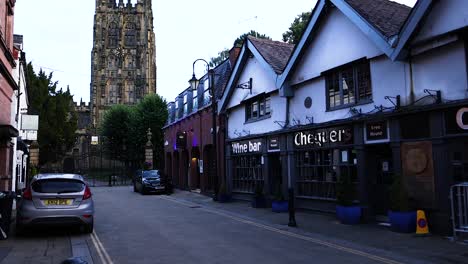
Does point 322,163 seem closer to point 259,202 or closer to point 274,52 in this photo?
point 259,202

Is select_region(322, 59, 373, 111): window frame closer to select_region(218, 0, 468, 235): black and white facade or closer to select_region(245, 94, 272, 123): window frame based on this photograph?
select_region(218, 0, 468, 235): black and white facade

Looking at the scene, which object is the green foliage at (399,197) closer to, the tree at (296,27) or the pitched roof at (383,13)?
the pitched roof at (383,13)

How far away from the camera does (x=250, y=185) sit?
2136 cm

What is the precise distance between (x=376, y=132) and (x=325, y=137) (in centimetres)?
272

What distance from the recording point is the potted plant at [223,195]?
72.8 ft

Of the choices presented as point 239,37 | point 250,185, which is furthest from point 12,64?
point 239,37

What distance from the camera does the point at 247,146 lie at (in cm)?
2158

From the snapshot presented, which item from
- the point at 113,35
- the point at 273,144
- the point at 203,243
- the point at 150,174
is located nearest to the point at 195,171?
the point at 150,174

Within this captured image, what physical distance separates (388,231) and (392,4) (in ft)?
28.5

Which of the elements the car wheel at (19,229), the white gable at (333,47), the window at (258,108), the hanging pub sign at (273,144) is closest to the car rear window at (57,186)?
the car wheel at (19,229)

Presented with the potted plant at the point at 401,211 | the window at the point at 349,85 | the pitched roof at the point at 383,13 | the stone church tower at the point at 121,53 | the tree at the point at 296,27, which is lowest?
the potted plant at the point at 401,211

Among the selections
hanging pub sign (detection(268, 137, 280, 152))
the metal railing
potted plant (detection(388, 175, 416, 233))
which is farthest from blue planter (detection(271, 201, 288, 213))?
the metal railing

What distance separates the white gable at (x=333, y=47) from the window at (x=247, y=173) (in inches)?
201

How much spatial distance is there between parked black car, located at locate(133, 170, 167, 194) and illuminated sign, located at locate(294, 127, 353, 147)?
47.8 ft
